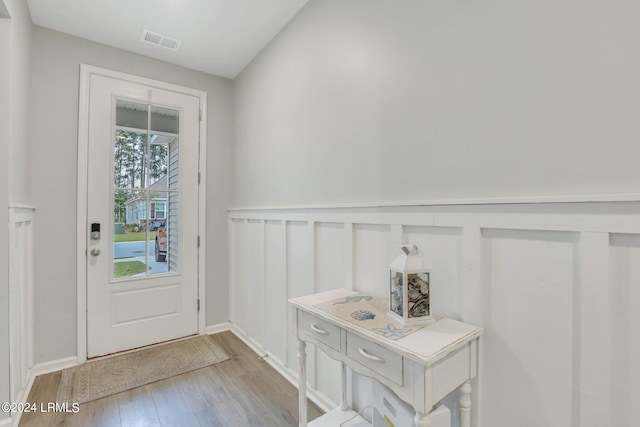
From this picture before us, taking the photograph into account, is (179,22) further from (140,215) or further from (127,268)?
(127,268)

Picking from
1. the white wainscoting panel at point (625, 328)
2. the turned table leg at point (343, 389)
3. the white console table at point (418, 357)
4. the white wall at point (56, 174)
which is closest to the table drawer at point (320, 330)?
the white console table at point (418, 357)

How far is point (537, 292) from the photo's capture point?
3.05 feet

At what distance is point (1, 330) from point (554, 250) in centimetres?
244

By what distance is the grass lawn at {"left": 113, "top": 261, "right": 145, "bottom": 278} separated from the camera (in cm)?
249

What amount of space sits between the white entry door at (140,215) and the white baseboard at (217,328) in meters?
0.11

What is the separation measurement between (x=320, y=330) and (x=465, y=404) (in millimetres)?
580

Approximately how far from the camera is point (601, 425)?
32.0 inches

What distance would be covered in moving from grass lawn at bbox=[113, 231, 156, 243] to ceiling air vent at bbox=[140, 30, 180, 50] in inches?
62.3

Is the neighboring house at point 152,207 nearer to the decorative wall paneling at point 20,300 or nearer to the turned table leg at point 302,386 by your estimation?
the decorative wall paneling at point 20,300

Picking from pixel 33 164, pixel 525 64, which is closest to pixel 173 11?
pixel 33 164

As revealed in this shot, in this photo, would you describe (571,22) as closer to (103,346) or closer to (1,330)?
(1,330)

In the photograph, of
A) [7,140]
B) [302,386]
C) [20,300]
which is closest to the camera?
[302,386]

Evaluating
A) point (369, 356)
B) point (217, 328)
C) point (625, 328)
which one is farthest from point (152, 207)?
point (625, 328)

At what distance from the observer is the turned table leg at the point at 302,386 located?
1396 mm
